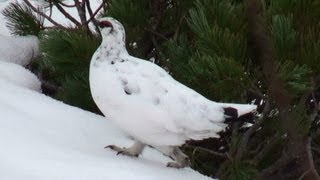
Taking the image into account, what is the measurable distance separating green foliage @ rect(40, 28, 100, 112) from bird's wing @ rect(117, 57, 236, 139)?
457 mm

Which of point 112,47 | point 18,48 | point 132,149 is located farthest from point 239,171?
point 18,48

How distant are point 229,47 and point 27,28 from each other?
1.03 metres

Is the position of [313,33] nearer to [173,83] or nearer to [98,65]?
[173,83]

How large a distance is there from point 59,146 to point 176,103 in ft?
1.03

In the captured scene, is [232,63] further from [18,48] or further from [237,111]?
[18,48]

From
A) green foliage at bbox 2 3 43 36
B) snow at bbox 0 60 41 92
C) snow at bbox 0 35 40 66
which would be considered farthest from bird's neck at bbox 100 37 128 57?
snow at bbox 0 35 40 66

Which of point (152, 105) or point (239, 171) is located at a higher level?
point (152, 105)

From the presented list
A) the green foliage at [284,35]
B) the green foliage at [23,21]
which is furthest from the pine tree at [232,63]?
the green foliage at [23,21]

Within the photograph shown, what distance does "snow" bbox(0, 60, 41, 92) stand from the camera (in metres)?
2.19

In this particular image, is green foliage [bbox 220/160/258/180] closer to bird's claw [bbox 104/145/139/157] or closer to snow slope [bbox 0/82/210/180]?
snow slope [bbox 0/82/210/180]

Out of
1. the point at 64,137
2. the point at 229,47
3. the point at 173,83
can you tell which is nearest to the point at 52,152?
the point at 64,137

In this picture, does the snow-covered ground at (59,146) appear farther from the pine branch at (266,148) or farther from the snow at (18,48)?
the snow at (18,48)

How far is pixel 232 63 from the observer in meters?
1.48

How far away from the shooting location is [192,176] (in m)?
1.58
